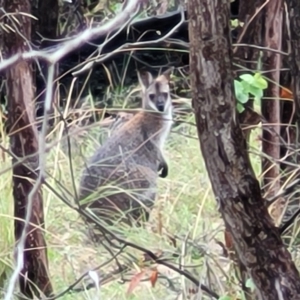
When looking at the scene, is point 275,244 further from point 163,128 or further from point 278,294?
point 163,128

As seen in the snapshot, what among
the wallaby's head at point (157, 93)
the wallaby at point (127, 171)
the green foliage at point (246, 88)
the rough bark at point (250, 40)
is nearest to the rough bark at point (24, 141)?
the wallaby at point (127, 171)

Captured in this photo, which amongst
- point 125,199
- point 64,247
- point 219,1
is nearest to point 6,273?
point 64,247

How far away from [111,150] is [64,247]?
109 cm

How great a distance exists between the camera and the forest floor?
123 inches

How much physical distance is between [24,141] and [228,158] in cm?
144

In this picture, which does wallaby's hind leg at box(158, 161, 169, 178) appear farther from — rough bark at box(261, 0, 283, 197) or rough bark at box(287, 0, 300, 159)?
rough bark at box(287, 0, 300, 159)

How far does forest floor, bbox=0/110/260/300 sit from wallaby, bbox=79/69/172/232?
10 centimetres

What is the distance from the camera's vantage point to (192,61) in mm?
2137

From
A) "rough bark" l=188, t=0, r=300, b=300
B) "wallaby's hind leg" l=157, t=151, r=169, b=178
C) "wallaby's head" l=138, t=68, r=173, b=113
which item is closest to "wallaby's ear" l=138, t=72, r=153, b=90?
"wallaby's head" l=138, t=68, r=173, b=113

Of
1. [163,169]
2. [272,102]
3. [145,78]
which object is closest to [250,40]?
[272,102]

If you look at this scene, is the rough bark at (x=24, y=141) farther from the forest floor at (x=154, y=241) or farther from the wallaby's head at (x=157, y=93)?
the wallaby's head at (x=157, y=93)

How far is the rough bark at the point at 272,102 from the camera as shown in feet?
11.6

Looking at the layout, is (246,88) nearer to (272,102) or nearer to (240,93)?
(240,93)

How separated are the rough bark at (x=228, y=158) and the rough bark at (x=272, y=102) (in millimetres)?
1144
